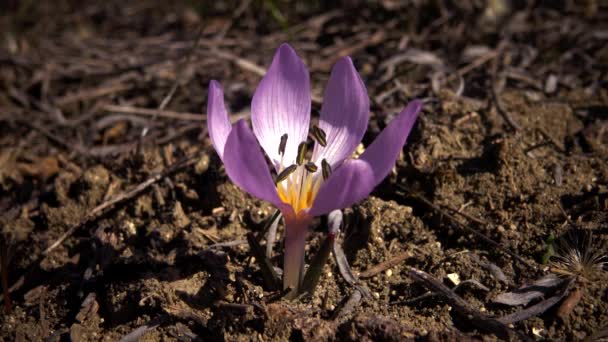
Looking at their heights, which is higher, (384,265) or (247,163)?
(247,163)

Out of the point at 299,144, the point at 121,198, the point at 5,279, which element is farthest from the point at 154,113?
the point at 299,144

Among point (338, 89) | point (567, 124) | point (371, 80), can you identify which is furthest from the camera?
point (371, 80)

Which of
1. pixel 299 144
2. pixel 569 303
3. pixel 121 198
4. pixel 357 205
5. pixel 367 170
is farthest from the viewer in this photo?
pixel 121 198

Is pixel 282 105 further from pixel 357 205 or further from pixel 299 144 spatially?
pixel 357 205

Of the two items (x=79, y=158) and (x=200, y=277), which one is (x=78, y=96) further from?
(x=200, y=277)

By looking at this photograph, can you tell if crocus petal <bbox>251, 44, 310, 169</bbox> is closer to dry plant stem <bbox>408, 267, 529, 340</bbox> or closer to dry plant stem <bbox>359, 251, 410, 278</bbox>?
dry plant stem <bbox>359, 251, 410, 278</bbox>

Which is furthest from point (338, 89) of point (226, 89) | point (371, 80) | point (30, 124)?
point (30, 124)
